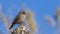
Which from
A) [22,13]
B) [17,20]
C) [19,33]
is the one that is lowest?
[19,33]

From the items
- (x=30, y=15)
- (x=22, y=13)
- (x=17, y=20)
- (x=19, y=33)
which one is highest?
(x=30, y=15)

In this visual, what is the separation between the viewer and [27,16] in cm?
826

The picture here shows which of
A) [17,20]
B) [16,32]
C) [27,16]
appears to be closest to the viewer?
[16,32]

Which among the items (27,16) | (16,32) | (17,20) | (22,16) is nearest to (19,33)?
(16,32)

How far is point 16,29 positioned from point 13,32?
0.34 feet

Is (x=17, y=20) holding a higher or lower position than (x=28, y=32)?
higher

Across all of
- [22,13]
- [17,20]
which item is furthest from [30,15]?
[17,20]

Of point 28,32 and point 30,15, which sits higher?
point 30,15

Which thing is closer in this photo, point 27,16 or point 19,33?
point 19,33

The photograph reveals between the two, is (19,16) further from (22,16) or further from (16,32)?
(16,32)

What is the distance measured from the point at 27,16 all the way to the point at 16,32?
3.62m

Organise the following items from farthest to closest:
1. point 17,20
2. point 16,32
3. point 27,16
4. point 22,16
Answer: point 27,16, point 22,16, point 17,20, point 16,32

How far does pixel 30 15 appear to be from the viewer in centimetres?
843

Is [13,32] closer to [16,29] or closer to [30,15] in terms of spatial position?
[16,29]
